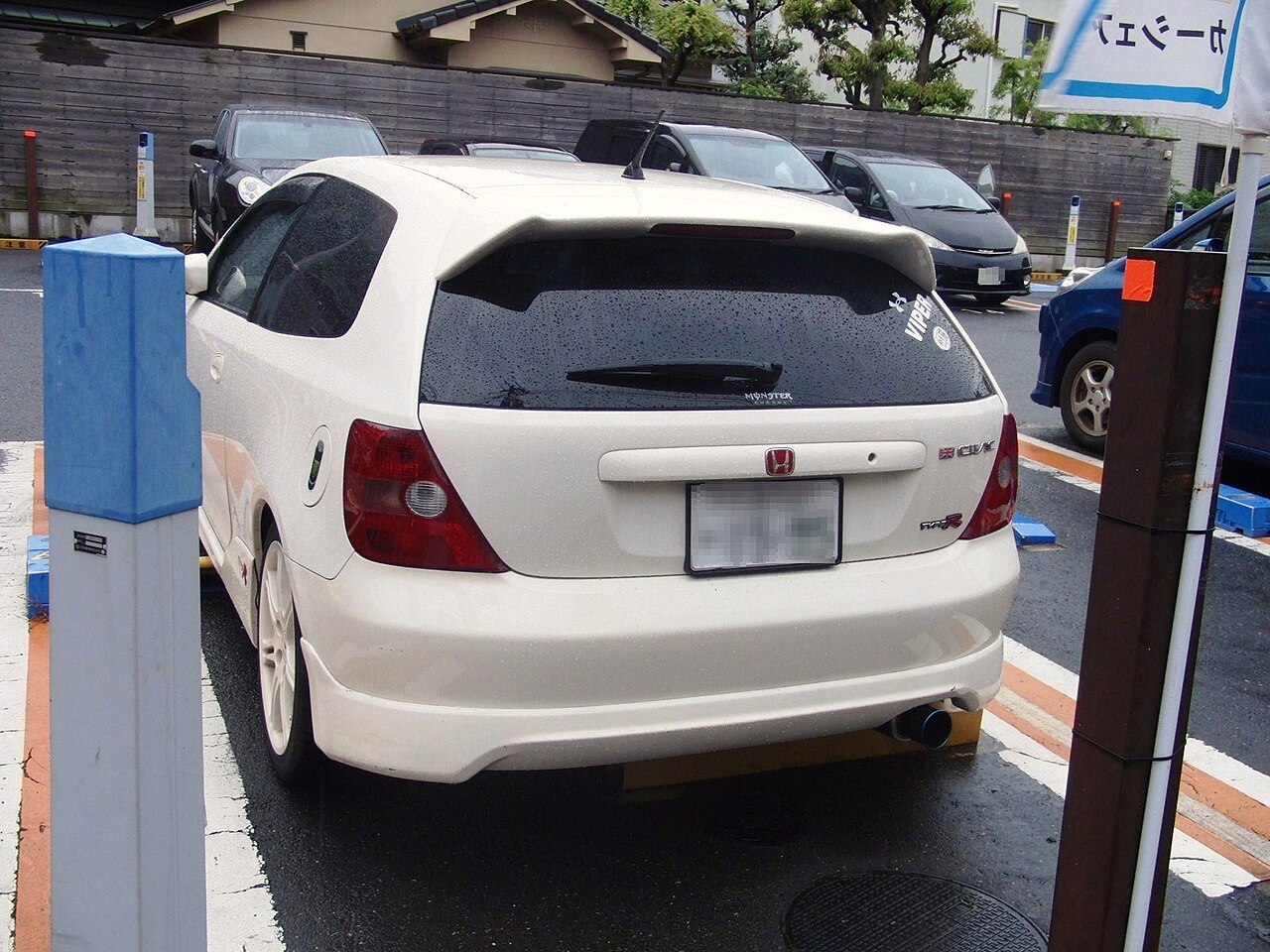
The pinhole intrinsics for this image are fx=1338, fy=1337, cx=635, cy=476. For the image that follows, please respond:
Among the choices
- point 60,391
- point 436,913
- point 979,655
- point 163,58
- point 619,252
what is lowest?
point 436,913

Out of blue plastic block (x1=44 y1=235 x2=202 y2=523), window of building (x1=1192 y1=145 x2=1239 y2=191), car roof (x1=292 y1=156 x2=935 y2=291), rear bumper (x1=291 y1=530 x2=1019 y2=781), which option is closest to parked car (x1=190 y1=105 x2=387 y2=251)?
car roof (x1=292 y1=156 x2=935 y2=291)

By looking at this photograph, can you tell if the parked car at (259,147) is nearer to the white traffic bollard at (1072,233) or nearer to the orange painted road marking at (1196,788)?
the orange painted road marking at (1196,788)

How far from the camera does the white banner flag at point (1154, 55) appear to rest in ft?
7.59

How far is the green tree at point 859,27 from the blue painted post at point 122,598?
26.6 meters

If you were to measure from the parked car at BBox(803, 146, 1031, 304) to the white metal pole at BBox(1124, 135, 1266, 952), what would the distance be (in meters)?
13.0

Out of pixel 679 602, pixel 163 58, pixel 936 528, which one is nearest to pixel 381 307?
pixel 679 602

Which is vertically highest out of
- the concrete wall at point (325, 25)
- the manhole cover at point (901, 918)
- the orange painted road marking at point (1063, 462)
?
the concrete wall at point (325, 25)

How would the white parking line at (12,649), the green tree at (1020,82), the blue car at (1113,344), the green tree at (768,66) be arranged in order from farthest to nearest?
1. the green tree at (768,66)
2. the green tree at (1020,82)
3. the blue car at (1113,344)
4. the white parking line at (12,649)

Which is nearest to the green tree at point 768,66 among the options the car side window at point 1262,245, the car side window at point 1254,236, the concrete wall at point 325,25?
the concrete wall at point 325,25

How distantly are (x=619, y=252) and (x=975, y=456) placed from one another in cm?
101

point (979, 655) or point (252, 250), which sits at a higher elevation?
point (252, 250)

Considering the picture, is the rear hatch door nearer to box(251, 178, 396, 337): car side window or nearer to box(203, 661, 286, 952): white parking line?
box(251, 178, 396, 337): car side window

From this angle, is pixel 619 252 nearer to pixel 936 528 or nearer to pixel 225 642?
pixel 936 528

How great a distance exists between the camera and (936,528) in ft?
10.6
